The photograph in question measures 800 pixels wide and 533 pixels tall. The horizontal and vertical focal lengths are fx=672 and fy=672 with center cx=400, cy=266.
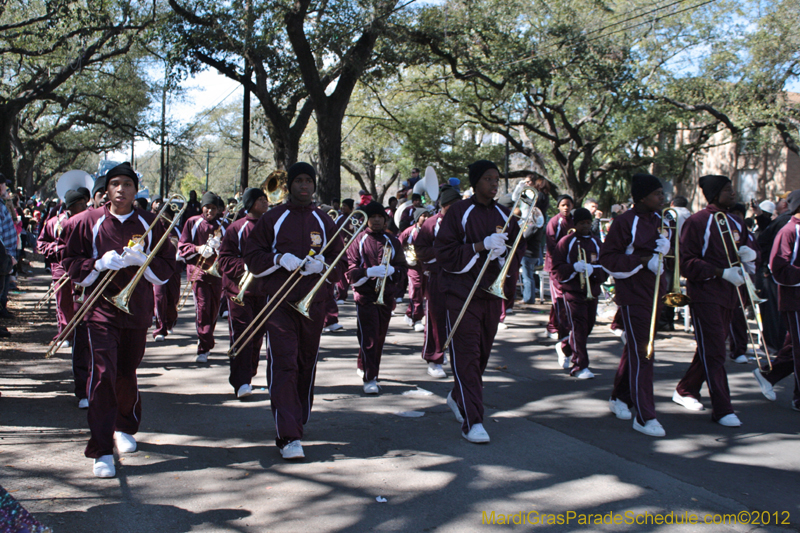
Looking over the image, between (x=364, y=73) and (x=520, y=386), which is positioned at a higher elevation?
(x=364, y=73)

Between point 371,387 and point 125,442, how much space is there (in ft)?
8.28

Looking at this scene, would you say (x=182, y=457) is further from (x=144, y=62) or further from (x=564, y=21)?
(x=144, y=62)

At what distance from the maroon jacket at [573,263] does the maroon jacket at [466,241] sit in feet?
8.23

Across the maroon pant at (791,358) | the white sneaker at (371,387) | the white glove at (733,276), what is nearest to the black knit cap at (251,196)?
the white sneaker at (371,387)

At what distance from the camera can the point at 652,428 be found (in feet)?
18.2

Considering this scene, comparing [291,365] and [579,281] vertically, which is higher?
[579,281]

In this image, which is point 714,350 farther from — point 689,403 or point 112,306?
point 112,306

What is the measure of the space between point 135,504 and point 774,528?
3732 mm

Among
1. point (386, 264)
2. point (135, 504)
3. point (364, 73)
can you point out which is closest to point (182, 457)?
point (135, 504)

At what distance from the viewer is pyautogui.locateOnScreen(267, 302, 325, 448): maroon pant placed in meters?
4.84

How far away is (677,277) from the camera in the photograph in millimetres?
5832

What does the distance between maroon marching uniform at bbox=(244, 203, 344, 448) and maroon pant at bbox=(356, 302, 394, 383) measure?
1635mm

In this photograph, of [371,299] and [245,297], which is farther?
[371,299]

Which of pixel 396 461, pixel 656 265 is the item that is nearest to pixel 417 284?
pixel 656 265
